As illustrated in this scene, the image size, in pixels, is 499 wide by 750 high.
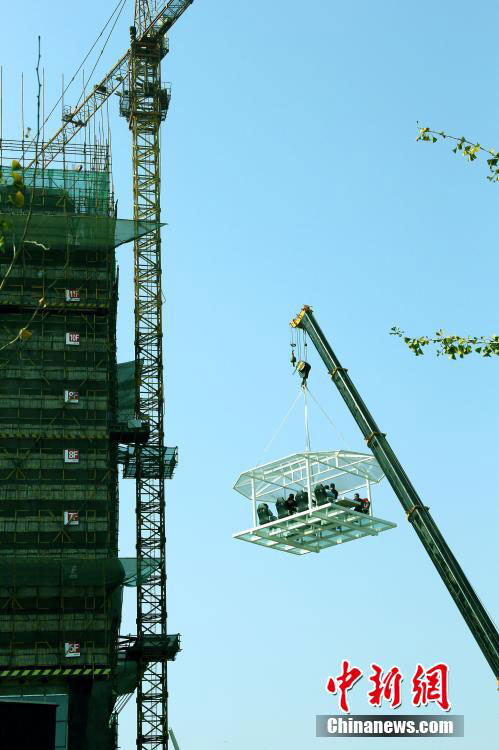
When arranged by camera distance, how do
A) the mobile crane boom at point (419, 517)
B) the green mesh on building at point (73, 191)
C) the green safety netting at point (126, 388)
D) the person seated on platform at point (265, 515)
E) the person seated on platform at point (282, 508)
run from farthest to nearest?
the green safety netting at point (126, 388)
the green mesh on building at point (73, 191)
the mobile crane boom at point (419, 517)
the person seated on platform at point (265, 515)
the person seated on platform at point (282, 508)

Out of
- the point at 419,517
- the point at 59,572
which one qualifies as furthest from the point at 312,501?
the point at 59,572

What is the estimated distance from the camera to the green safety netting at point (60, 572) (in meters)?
71.7

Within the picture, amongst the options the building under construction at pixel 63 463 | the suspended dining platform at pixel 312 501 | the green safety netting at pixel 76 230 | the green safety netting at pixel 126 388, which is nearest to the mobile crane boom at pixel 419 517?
the suspended dining platform at pixel 312 501

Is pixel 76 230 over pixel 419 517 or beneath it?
over

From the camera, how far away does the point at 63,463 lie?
7450 centimetres

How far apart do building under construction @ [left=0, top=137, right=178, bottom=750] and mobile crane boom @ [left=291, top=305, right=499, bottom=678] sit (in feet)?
74.3

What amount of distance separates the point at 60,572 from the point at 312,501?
35.0 meters

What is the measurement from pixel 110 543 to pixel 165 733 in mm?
16468

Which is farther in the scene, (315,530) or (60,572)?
(60,572)

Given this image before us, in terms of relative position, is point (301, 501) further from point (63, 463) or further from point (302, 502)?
point (63, 463)

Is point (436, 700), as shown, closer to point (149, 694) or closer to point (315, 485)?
point (315, 485)

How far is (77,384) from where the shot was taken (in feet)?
250

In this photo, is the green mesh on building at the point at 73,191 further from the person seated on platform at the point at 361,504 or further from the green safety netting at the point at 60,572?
the person seated on platform at the point at 361,504

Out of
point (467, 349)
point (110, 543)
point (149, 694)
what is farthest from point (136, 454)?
point (467, 349)
